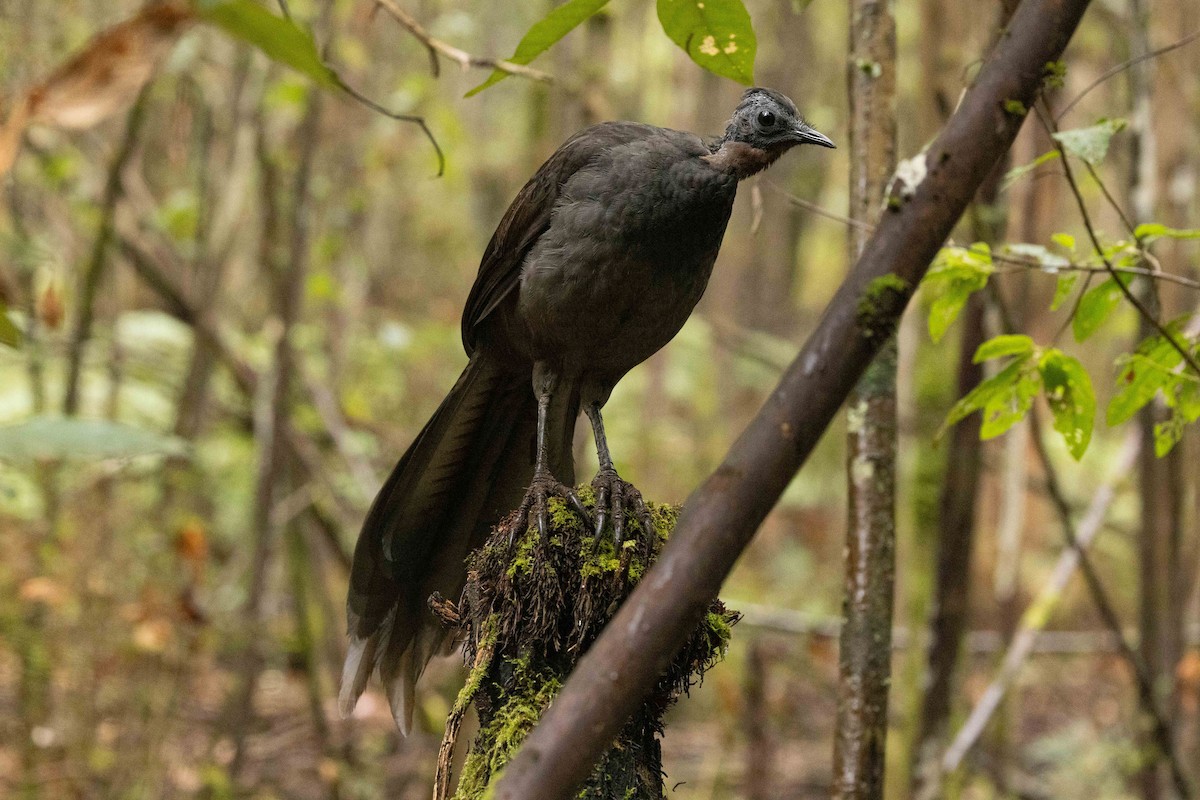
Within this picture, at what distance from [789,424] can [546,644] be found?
110cm

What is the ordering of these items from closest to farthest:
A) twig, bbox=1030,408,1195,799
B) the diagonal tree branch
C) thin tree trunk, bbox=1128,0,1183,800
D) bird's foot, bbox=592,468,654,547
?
the diagonal tree branch
bird's foot, bbox=592,468,654,547
twig, bbox=1030,408,1195,799
thin tree trunk, bbox=1128,0,1183,800

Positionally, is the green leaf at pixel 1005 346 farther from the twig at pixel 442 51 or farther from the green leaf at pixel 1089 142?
the twig at pixel 442 51

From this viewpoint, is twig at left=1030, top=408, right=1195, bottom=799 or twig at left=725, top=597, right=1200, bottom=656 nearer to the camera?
twig at left=1030, top=408, right=1195, bottom=799

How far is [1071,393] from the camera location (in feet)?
7.52

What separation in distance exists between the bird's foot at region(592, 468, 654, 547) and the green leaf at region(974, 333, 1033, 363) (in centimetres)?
80

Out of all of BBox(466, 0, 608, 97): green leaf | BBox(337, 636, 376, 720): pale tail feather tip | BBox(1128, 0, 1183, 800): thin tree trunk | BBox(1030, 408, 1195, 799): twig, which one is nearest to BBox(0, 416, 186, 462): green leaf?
BBox(337, 636, 376, 720): pale tail feather tip

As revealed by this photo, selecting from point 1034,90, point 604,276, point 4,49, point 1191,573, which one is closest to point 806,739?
point 1191,573

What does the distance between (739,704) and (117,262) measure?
574cm

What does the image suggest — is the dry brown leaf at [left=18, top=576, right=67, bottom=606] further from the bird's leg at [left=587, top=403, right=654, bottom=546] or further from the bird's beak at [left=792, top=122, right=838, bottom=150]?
the bird's beak at [left=792, top=122, right=838, bottom=150]

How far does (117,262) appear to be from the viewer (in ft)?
26.9

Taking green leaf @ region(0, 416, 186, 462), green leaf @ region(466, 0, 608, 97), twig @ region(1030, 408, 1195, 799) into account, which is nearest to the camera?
green leaf @ region(466, 0, 608, 97)

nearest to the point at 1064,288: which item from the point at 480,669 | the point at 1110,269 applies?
the point at 1110,269

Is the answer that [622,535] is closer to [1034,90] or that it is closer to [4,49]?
[1034,90]

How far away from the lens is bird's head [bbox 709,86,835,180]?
2971 mm
